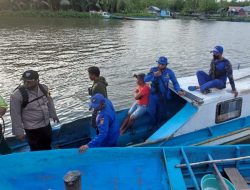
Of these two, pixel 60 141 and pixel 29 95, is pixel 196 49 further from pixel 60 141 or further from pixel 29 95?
pixel 29 95

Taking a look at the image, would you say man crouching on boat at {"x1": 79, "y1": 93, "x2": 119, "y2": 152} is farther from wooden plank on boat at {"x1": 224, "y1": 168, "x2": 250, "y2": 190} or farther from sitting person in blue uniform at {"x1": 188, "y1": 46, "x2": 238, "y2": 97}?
sitting person in blue uniform at {"x1": 188, "y1": 46, "x2": 238, "y2": 97}

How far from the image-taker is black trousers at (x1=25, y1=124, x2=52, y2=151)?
6.85m

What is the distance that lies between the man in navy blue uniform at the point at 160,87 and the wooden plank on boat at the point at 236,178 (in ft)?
9.16

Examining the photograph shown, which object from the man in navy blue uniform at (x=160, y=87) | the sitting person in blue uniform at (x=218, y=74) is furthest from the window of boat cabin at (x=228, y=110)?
the man in navy blue uniform at (x=160, y=87)

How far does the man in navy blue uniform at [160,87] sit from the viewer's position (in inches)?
336

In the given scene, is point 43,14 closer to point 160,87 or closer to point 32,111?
point 160,87

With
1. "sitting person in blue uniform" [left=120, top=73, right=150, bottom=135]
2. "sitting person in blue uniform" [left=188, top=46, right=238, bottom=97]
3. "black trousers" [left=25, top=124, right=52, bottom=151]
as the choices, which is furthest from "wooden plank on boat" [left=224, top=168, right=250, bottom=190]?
"black trousers" [left=25, top=124, right=52, bottom=151]

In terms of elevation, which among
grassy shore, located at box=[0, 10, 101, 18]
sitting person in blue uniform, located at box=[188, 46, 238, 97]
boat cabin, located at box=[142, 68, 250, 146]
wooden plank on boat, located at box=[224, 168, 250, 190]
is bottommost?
wooden plank on boat, located at box=[224, 168, 250, 190]

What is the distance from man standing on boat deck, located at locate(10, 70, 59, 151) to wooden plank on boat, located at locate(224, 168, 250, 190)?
405cm

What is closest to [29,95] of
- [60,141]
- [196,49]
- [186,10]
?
[60,141]

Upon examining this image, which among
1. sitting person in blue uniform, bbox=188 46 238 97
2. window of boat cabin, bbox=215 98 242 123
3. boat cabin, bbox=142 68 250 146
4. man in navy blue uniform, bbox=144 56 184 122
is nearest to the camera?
boat cabin, bbox=142 68 250 146

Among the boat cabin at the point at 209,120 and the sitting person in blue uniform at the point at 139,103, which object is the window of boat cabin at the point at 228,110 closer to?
the boat cabin at the point at 209,120

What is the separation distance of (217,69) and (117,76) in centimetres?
→ 1244

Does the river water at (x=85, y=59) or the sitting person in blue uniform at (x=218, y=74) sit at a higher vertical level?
the sitting person in blue uniform at (x=218, y=74)
